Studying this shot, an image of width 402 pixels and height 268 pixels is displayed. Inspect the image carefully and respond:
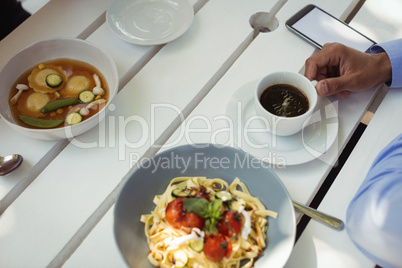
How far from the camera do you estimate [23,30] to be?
1187mm

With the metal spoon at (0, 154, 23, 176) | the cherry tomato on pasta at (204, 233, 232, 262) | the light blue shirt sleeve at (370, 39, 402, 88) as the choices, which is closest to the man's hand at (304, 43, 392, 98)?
the light blue shirt sleeve at (370, 39, 402, 88)

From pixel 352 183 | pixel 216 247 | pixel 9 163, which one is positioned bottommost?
pixel 9 163

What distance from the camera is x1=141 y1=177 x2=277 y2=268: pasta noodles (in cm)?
76

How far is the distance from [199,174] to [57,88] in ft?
1.50

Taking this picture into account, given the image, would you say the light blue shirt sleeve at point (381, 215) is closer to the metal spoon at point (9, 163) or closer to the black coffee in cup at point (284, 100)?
the black coffee in cup at point (284, 100)

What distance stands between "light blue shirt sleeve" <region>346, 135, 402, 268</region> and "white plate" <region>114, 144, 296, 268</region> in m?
0.16

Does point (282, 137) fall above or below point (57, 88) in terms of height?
above

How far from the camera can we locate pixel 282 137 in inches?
38.5

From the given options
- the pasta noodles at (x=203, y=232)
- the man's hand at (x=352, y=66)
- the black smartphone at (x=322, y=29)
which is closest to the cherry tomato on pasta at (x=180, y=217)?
the pasta noodles at (x=203, y=232)

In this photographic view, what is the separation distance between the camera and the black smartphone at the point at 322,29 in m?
1.14

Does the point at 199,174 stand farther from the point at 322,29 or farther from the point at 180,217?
the point at 322,29

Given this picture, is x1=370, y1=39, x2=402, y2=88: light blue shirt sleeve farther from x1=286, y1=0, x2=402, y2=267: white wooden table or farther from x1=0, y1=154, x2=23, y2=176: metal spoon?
→ x1=0, y1=154, x2=23, y2=176: metal spoon

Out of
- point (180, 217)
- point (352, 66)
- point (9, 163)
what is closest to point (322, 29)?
point (352, 66)

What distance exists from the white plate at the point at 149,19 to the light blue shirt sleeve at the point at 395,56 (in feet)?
1.89
